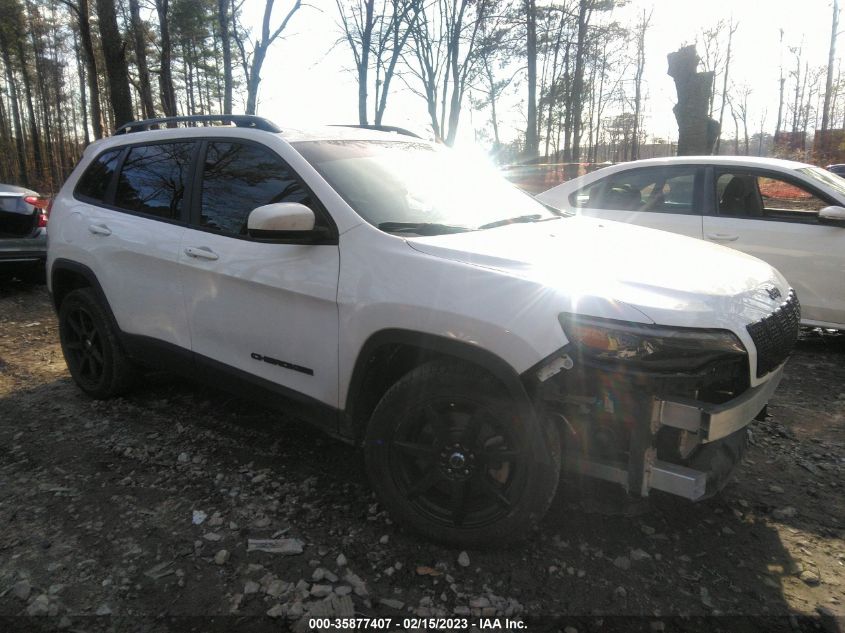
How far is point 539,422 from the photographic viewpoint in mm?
2217

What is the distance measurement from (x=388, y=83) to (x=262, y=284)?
2220 centimetres

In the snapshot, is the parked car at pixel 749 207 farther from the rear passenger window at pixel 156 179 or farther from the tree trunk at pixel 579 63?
the tree trunk at pixel 579 63

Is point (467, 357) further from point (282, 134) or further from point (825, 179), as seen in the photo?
point (825, 179)

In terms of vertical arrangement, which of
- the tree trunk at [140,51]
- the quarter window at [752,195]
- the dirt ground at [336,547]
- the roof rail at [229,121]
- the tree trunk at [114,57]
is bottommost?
the dirt ground at [336,547]

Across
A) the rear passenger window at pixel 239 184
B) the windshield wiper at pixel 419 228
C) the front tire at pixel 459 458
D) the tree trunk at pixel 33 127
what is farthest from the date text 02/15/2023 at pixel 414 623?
the tree trunk at pixel 33 127

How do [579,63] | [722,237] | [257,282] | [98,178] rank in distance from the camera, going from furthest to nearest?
[579,63] < [722,237] < [98,178] < [257,282]

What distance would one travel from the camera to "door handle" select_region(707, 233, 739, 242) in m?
5.18

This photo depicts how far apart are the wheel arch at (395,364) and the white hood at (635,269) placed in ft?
1.09

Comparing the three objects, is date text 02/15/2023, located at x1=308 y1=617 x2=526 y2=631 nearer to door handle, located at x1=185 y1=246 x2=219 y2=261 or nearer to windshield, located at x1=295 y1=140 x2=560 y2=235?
windshield, located at x1=295 y1=140 x2=560 y2=235

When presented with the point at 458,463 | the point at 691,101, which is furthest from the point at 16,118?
the point at 458,463

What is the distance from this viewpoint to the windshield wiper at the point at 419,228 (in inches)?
105

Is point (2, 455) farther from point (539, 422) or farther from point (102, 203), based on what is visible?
point (539, 422)

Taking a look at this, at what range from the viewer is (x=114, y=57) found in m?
10.0

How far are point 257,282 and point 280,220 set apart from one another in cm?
47
